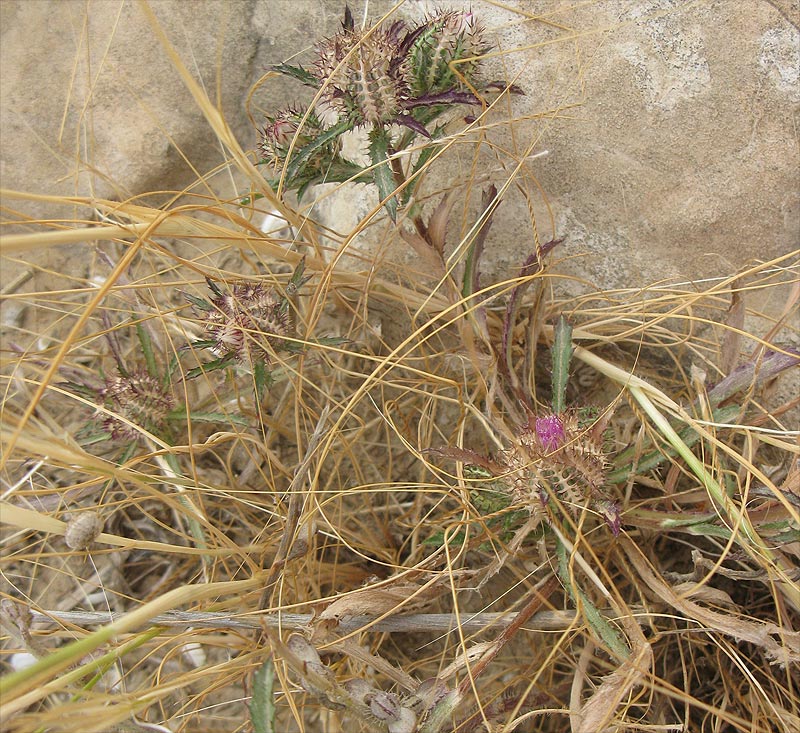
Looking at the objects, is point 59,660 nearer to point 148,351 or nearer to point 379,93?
point 148,351

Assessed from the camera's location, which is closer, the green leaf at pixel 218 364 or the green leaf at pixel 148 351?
the green leaf at pixel 218 364

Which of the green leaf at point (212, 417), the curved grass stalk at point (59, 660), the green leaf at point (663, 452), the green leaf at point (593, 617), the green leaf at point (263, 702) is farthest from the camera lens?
the green leaf at point (212, 417)

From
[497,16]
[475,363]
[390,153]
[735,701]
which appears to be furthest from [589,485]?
[497,16]

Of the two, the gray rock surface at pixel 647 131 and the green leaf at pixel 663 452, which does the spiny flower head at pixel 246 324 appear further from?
the green leaf at pixel 663 452

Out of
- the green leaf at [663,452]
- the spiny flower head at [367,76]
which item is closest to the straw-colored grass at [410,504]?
the green leaf at [663,452]

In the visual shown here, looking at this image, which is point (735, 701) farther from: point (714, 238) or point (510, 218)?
point (510, 218)

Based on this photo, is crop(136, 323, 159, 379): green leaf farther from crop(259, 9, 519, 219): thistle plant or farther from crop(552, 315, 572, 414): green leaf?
crop(552, 315, 572, 414): green leaf

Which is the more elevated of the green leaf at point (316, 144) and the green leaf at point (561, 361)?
the green leaf at point (316, 144)
